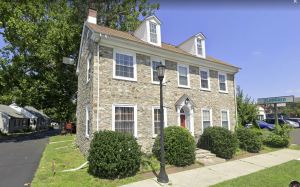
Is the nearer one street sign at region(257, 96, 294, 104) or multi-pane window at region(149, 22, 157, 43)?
multi-pane window at region(149, 22, 157, 43)

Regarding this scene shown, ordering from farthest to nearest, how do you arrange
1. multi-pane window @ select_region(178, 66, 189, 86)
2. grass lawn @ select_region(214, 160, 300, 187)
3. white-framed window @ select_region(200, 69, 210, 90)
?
white-framed window @ select_region(200, 69, 210, 90) → multi-pane window @ select_region(178, 66, 189, 86) → grass lawn @ select_region(214, 160, 300, 187)

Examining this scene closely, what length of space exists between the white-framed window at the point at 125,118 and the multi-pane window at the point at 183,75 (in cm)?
435

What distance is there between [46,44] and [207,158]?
1956cm

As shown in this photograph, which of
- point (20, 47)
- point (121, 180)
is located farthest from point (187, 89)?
point (20, 47)

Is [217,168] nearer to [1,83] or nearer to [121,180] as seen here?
[121,180]

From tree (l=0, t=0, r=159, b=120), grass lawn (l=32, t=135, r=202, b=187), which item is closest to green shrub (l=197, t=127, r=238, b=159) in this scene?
grass lawn (l=32, t=135, r=202, b=187)

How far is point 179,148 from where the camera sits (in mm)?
10859

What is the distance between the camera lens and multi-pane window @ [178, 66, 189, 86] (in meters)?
15.0

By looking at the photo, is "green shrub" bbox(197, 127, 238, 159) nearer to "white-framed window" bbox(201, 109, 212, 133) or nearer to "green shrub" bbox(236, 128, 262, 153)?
"white-framed window" bbox(201, 109, 212, 133)

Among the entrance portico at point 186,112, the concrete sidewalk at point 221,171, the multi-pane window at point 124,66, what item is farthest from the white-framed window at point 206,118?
the multi-pane window at point 124,66

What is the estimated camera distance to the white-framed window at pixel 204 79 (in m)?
16.2

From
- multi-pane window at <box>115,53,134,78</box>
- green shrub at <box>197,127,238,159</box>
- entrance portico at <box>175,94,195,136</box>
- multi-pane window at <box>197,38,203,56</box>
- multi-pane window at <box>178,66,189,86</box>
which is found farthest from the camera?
multi-pane window at <box>197,38,203,56</box>

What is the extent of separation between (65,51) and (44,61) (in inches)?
103

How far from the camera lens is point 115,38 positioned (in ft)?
38.5
